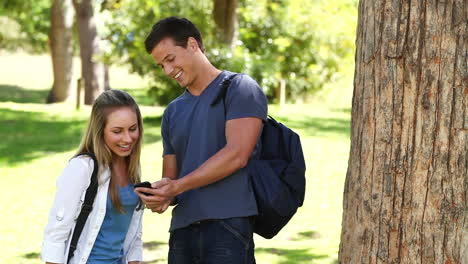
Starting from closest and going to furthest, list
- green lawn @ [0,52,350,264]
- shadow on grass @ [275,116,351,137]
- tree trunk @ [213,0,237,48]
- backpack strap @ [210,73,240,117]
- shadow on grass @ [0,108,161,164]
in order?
backpack strap @ [210,73,240,117], green lawn @ [0,52,350,264], shadow on grass @ [0,108,161,164], shadow on grass @ [275,116,351,137], tree trunk @ [213,0,237,48]

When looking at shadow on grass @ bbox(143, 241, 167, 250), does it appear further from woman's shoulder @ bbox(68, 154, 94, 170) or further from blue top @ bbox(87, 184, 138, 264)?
woman's shoulder @ bbox(68, 154, 94, 170)

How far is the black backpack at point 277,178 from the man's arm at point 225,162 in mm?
138

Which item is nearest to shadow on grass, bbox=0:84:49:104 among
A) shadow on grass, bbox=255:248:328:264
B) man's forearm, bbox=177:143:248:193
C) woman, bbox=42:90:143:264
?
shadow on grass, bbox=255:248:328:264

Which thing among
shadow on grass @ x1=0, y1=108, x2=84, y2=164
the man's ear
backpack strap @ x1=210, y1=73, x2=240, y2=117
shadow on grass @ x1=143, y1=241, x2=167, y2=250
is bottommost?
shadow on grass @ x1=143, y1=241, x2=167, y2=250

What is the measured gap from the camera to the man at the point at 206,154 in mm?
3551

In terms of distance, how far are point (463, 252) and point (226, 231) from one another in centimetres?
100

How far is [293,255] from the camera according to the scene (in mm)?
7410

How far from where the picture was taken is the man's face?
12.1ft

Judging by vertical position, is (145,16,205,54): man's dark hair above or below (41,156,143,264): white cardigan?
above

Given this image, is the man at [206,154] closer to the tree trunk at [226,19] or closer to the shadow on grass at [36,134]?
the shadow on grass at [36,134]

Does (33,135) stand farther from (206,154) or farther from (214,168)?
(214,168)

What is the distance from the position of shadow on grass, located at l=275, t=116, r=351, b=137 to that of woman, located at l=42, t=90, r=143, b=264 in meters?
11.7

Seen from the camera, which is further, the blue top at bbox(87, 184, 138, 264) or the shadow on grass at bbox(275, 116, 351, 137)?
the shadow on grass at bbox(275, 116, 351, 137)

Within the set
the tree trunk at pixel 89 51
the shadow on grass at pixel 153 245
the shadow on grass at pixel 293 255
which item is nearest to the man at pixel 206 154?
the shadow on grass at pixel 293 255
